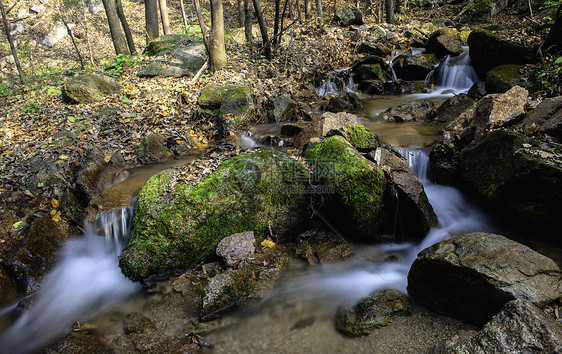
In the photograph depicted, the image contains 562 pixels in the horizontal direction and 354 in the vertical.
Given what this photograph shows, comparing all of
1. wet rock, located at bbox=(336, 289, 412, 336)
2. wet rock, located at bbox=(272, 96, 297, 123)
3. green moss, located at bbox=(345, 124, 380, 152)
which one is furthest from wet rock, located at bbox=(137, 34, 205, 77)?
wet rock, located at bbox=(336, 289, 412, 336)

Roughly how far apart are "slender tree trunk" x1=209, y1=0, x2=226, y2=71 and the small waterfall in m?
8.64

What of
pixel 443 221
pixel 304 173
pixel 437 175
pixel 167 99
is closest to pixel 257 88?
pixel 167 99

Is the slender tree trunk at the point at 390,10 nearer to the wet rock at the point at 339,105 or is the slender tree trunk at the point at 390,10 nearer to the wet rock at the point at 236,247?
the wet rock at the point at 339,105

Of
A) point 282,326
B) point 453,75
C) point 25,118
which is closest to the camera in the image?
point 282,326

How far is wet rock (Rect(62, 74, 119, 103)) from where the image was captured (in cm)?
844

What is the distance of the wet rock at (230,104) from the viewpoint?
757 centimetres

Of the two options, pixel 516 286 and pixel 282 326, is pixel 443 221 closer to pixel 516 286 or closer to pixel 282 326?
pixel 516 286

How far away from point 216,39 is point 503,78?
8924 mm

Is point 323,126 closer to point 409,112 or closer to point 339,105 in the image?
Answer: point 339,105

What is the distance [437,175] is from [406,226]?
5.05ft

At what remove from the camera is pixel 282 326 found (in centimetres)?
358

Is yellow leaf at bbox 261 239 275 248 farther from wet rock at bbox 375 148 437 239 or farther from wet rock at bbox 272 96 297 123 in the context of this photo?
wet rock at bbox 272 96 297 123

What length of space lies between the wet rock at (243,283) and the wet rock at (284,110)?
4.97m

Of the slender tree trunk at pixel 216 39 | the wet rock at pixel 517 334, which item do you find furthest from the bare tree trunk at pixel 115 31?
the wet rock at pixel 517 334
